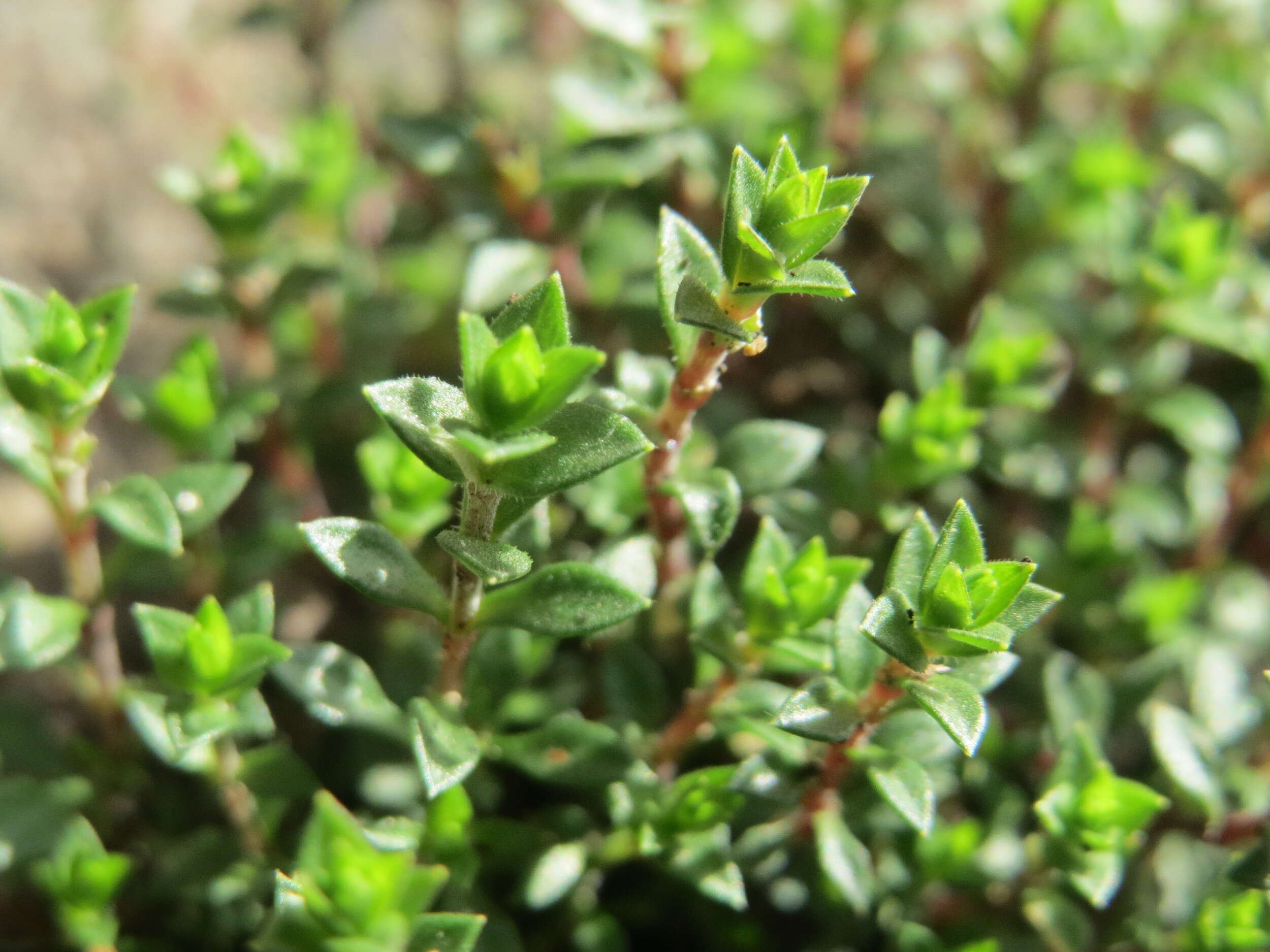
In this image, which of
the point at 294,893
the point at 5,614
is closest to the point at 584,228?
the point at 5,614

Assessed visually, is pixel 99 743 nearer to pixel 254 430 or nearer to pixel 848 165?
pixel 254 430

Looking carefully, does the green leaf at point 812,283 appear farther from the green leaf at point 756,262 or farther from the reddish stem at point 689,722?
the reddish stem at point 689,722

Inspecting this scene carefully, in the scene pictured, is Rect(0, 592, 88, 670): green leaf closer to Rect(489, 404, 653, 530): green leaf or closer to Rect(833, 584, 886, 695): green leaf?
Rect(489, 404, 653, 530): green leaf

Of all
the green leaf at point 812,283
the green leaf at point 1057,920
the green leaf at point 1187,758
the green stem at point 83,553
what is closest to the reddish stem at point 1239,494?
the green leaf at point 1187,758

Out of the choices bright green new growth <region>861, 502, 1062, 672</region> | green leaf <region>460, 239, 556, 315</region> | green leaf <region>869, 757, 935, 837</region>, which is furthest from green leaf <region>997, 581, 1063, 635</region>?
green leaf <region>460, 239, 556, 315</region>

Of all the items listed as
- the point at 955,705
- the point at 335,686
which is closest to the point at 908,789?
the point at 955,705
